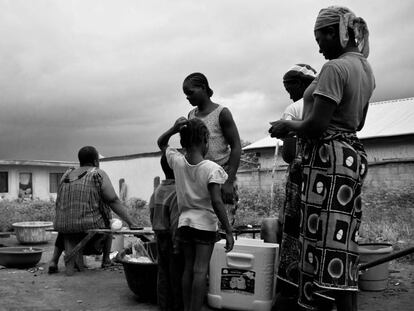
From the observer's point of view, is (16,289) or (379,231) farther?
(379,231)

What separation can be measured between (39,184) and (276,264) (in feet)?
79.1

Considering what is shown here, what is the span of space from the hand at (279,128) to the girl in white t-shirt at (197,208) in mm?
432

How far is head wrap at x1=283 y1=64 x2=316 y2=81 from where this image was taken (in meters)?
3.62

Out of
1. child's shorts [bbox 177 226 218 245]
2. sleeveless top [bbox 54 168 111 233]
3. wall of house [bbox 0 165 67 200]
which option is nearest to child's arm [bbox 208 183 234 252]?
child's shorts [bbox 177 226 218 245]

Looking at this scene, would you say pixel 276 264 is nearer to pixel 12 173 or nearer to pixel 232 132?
pixel 232 132

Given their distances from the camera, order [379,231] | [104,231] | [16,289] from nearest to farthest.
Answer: [16,289] → [104,231] → [379,231]

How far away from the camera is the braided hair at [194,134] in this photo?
125 inches

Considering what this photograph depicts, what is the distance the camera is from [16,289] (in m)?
4.57

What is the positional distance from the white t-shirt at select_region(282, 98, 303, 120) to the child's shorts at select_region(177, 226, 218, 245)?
1.02 m

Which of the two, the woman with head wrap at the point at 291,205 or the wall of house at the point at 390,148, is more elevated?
the wall of house at the point at 390,148

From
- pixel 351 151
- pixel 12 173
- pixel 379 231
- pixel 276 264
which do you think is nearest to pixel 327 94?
pixel 351 151

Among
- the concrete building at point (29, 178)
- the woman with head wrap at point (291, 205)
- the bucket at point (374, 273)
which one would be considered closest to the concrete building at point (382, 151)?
the bucket at point (374, 273)

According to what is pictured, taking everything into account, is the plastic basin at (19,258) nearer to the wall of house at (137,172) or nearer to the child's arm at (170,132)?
the child's arm at (170,132)

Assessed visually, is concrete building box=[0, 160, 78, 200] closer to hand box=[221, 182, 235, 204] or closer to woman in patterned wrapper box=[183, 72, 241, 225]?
woman in patterned wrapper box=[183, 72, 241, 225]
